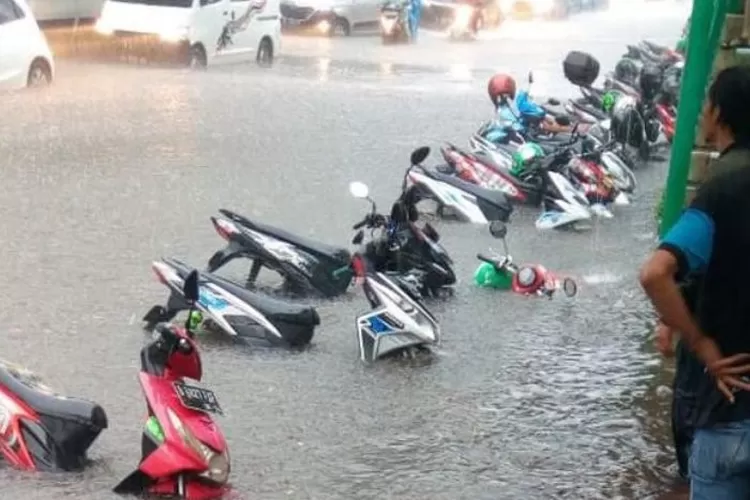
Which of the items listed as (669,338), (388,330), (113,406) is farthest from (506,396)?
(669,338)

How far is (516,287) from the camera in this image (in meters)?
9.86

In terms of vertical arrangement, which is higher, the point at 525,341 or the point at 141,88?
the point at 525,341

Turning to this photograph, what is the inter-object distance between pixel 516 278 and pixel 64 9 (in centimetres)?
2374

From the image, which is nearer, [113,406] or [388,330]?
[113,406]

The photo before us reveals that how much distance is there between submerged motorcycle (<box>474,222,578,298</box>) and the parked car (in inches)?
1110

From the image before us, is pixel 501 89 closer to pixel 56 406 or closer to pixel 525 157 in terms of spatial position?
pixel 525 157

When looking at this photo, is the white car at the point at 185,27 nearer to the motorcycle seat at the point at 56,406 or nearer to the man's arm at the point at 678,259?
the motorcycle seat at the point at 56,406

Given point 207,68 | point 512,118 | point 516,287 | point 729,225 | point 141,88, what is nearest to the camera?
point 729,225

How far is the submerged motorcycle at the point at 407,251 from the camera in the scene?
9.30m

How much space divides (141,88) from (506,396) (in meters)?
16.3

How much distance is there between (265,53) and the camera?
29.9 meters

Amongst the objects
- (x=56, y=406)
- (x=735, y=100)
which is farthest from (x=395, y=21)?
(x=735, y=100)

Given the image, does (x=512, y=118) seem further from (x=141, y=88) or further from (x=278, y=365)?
(x=141, y=88)

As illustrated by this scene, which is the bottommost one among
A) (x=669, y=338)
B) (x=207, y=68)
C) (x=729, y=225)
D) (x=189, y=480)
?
(x=207, y=68)
